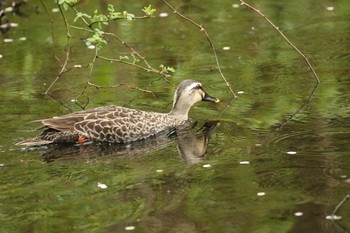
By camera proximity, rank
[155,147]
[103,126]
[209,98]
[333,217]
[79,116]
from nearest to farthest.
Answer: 1. [333,217]
2. [155,147]
3. [103,126]
4. [79,116]
5. [209,98]

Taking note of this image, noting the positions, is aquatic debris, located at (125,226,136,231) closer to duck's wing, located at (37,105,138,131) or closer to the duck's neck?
duck's wing, located at (37,105,138,131)

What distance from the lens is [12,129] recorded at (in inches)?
505

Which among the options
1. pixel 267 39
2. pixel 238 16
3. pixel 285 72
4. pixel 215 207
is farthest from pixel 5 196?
pixel 238 16

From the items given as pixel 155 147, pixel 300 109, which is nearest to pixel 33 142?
pixel 155 147

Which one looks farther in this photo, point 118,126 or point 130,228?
point 118,126

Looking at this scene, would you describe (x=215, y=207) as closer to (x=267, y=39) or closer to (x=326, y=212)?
(x=326, y=212)

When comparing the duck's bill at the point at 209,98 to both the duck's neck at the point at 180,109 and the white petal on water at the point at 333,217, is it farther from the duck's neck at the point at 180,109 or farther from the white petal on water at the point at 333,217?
the white petal on water at the point at 333,217

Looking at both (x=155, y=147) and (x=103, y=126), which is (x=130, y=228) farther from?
(x=103, y=126)

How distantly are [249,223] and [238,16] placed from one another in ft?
29.2

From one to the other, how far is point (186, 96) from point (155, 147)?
3.71 ft

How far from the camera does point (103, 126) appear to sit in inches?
496

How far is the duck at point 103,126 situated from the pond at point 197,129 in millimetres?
175

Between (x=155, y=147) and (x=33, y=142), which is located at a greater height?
(x=33, y=142)

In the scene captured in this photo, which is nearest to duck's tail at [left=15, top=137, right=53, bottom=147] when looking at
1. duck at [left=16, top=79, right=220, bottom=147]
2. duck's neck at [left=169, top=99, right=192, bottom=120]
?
duck at [left=16, top=79, right=220, bottom=147]
